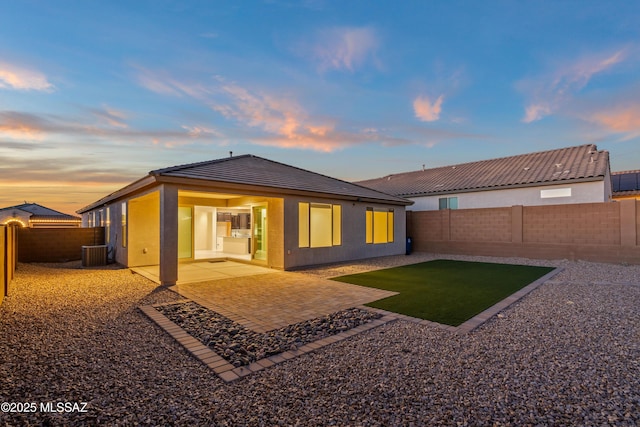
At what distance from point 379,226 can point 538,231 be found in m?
6.73

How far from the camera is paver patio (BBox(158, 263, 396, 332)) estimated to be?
17.0 feet

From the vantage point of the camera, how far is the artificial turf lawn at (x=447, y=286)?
5.53m

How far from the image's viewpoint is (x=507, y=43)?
427 inches

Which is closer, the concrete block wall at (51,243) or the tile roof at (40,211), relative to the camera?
the concrete block wall at (51,243)

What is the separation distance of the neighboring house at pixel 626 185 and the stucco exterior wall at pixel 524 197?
17.6 ft

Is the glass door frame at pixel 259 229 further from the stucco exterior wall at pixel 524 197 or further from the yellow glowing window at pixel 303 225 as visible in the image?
the stucco exterior wall at pixel 524 197

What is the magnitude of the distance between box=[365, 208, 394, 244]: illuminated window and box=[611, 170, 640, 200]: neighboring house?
1741 cm

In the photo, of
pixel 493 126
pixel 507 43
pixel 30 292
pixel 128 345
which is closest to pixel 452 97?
pixel 507 43

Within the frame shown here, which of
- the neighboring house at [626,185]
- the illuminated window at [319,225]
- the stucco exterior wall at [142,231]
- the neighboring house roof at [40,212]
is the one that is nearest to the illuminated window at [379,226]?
the illuminated window at [319,225]

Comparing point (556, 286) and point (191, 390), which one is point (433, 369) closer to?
point (191, 390)

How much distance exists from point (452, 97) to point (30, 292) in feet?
49.0

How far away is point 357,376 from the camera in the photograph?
3088 millimetres

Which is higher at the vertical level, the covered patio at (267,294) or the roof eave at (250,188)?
the roof eave at (250,188)

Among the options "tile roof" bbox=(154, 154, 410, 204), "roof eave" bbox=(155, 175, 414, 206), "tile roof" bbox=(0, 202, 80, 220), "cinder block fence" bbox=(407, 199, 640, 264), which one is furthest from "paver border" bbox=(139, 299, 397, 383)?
"tile roof" bbox=(0, 202, 80, 220)
